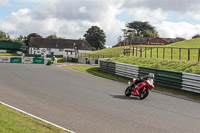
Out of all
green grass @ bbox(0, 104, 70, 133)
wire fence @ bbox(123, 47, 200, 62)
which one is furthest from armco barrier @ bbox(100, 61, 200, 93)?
green grass @ bbox(0, 104, 70, 133)

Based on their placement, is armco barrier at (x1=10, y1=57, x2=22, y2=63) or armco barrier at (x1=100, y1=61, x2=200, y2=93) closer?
armco barrier at (x1=100, y1=61, x2=200, y2=93)

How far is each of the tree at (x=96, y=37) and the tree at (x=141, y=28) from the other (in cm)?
1856

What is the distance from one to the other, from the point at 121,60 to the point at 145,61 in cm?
439

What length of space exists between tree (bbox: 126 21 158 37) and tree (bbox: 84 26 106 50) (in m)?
18.6

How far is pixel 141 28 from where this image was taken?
145125mm

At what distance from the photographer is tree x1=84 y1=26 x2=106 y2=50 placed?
131 metres

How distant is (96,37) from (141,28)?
2683 cm

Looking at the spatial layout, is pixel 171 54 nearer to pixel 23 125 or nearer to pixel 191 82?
pixel 191 82

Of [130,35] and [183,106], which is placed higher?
[130,35]

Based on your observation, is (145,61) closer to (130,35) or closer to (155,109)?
(155,109)

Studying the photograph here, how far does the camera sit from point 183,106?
12.2 metres

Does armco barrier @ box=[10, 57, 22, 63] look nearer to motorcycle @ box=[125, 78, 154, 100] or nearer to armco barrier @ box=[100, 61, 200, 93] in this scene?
armco barrier @ box=[100, 61, 200, 93]

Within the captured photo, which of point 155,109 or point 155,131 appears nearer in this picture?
point 155,131

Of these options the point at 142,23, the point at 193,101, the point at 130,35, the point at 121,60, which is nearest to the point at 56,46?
the point at 130,35
